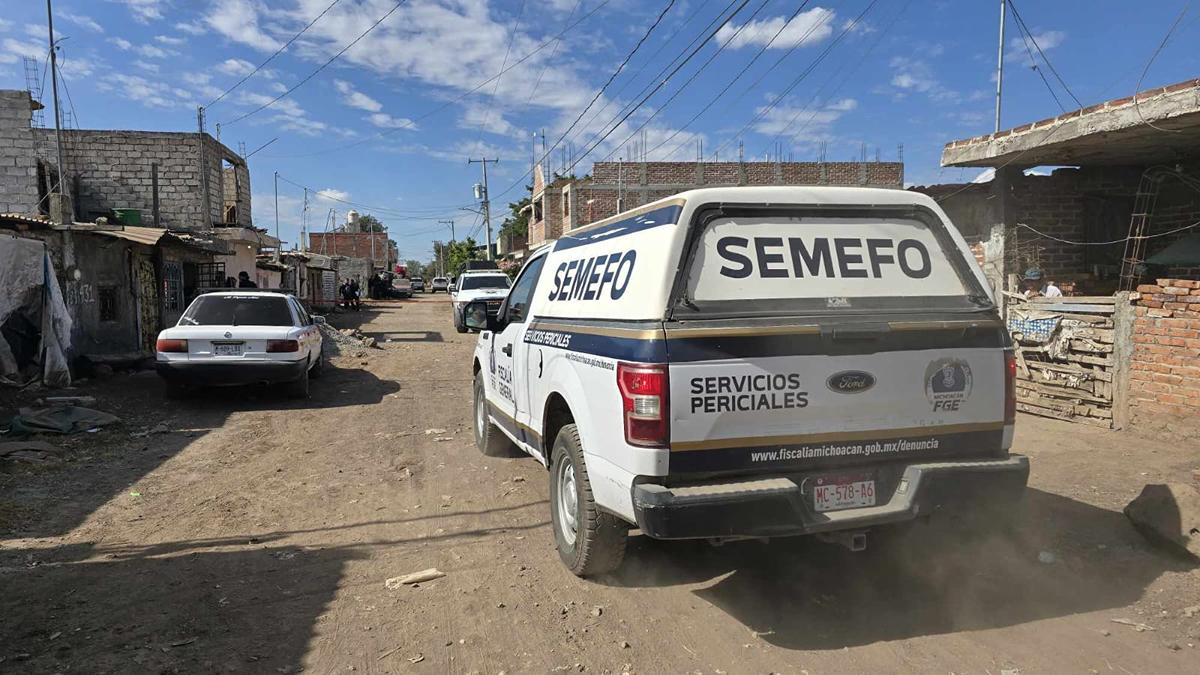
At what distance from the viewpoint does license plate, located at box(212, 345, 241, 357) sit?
9703mm

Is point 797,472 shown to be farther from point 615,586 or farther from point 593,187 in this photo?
point 593,187

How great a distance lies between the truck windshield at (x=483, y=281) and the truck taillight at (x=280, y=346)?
1438 cm

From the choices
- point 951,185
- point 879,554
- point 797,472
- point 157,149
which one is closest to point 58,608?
point 797,472

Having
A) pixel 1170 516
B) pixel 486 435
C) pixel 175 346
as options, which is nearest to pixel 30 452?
pixel 175 346

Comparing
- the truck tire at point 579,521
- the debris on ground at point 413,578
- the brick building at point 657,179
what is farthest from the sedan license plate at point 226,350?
the brick building at point 657,179

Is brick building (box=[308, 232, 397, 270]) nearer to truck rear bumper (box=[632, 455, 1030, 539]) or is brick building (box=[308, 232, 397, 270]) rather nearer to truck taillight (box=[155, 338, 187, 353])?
truck taillight (box=[155, 338, 187, 353])

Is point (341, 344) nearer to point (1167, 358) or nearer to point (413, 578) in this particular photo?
point (413, 578)

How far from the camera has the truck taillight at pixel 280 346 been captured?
9.85 metres

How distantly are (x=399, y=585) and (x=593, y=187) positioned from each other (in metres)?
35.8

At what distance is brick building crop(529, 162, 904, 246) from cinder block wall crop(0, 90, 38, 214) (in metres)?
22.6

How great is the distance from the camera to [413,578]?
14.3ft

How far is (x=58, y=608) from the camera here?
3959 mm

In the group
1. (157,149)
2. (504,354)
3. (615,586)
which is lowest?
(615,586)

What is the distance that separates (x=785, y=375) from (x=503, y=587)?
Result: 79.4 inches
